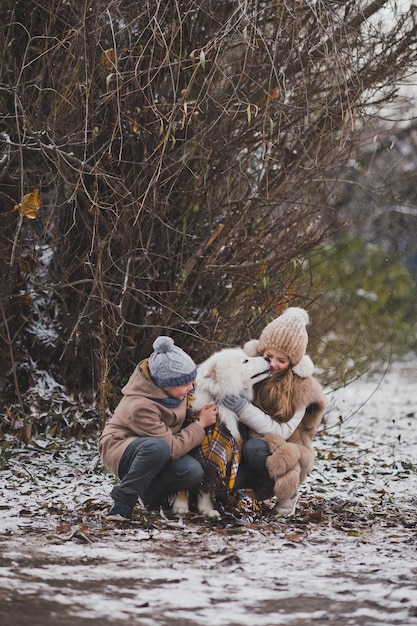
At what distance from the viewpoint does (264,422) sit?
5184 mm

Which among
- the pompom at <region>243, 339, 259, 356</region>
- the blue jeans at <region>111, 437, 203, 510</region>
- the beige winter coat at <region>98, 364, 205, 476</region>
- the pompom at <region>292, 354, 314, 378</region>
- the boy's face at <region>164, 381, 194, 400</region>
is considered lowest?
the blue jeans at <region>111, 437, 203, 510</region>

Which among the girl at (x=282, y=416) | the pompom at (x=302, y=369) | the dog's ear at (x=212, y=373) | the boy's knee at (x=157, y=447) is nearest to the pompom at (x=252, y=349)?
the girl at (x=282, y=416)

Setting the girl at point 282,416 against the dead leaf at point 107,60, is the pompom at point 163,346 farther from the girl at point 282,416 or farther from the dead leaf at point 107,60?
the dead leaf at point 107,60

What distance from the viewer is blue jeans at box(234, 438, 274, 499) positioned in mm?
5137

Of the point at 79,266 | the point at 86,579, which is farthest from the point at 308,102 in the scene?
the point at 86,579

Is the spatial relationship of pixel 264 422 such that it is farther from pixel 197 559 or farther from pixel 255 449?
pixel 197 559

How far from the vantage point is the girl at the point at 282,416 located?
5125 millimetres

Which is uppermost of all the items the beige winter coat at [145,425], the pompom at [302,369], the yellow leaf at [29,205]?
the yellow leaf at [29,205]

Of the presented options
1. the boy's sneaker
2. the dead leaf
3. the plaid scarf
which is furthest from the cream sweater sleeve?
the dead leaf

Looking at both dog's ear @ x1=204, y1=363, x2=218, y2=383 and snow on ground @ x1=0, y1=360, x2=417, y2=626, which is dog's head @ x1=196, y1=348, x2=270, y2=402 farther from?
snow on ground @ x1=0, y1=360, x2=417, y2=626

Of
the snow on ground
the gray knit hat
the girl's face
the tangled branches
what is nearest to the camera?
the snow on ground

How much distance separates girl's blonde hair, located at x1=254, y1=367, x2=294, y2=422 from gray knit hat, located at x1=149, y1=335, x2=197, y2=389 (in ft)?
1.76

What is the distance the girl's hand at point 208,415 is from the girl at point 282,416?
0.26 ft

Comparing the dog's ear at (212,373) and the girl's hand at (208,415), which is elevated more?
the dog's ear at (212,373)
